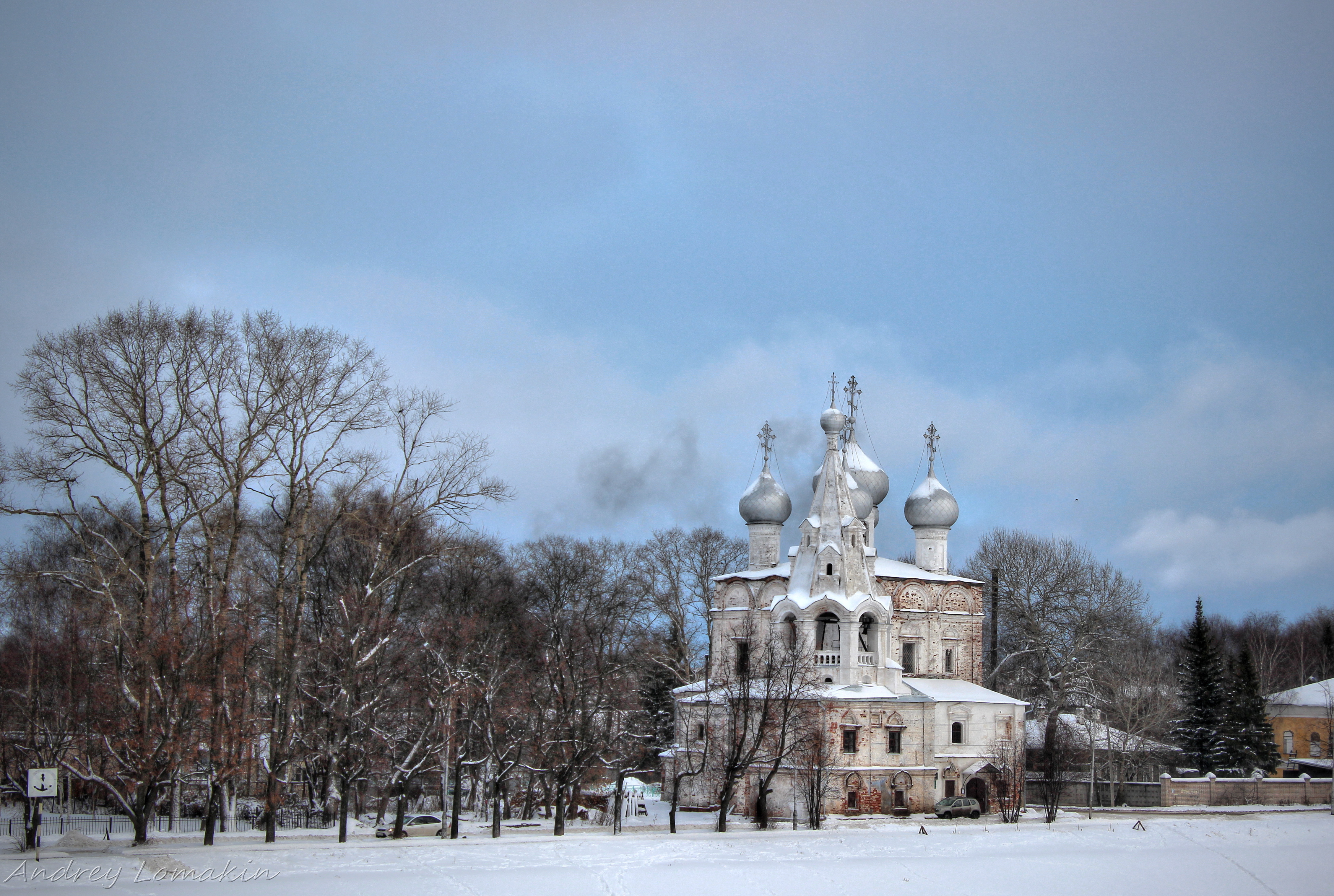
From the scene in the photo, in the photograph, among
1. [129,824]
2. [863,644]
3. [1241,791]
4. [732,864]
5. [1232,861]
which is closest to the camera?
[732,864]

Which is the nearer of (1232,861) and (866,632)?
(1232,861)

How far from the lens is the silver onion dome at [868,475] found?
1629 inches

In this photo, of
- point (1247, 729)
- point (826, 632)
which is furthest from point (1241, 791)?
point (826, 632)

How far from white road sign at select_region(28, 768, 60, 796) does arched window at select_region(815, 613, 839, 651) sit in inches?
806

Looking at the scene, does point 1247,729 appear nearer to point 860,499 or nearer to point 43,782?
point 860,499

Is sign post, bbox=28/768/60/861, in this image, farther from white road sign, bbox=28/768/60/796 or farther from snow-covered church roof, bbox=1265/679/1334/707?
snow-covered church roof, bbox=1265/679/1334/707

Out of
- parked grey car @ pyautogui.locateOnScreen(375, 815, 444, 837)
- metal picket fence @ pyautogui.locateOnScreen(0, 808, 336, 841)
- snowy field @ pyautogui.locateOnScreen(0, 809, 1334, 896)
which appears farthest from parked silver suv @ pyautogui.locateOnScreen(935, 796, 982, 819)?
metal picket fence @ pyautogui.locateOnScreen(0, 808, 336, 841)

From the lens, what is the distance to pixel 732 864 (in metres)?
22.7

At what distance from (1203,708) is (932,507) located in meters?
11.6

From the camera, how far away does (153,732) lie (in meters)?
23.0

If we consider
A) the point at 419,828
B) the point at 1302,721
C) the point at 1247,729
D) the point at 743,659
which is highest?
the point at 743,659

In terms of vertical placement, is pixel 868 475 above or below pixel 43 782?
above
